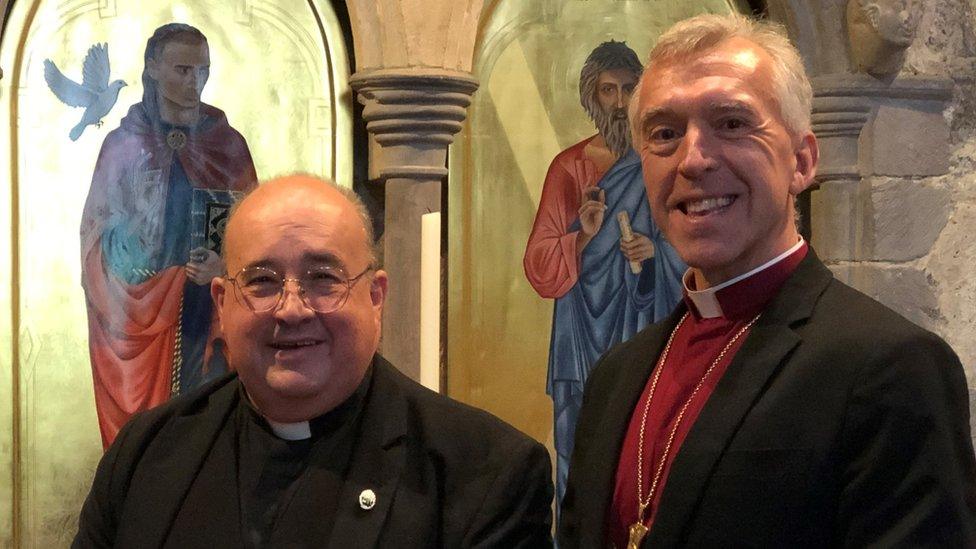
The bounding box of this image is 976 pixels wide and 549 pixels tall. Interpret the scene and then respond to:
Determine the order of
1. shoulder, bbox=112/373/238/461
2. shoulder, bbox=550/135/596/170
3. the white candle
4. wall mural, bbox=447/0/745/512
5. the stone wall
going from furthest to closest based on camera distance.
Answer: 1. the stone wall
2. shoulder, bbox=550/135/596/170
3. wall mural, bbox=447/0/745/512
4. the white candle
5. shoulder, bbox=112/373/238/461

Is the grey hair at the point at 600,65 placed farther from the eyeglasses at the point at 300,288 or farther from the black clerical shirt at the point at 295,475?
the eyeglasses at the point at 300,288

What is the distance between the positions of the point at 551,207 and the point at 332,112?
32.8 inches

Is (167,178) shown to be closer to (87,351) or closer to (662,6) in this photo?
(87,351)

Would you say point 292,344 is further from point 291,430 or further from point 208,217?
point 208,217

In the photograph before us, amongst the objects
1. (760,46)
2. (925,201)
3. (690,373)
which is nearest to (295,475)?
(690,373)

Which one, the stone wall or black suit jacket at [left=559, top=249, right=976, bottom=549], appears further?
the stone wall

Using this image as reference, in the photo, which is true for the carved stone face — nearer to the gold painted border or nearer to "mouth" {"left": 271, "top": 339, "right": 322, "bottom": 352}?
the gold painted border

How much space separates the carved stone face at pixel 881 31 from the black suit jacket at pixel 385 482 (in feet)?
8.78

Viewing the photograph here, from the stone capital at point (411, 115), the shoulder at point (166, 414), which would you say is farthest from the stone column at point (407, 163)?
the shoulder at point (166, 414)

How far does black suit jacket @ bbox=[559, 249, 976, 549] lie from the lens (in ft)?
6.61

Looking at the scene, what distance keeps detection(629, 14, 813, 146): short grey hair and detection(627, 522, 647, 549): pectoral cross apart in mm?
683

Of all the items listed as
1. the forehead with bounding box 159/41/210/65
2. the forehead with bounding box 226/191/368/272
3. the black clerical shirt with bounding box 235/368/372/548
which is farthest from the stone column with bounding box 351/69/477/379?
the forehead with bounding box 226/191/368/272

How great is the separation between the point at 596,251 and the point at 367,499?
2.38 m

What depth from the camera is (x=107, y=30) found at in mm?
4078
